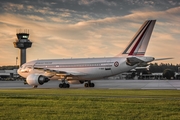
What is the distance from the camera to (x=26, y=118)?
11.9 metres

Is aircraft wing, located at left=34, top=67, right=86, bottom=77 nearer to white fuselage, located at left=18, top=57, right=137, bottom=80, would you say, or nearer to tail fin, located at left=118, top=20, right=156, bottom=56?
white fuselage, located at left=18, top=57, right=137, bottom=80

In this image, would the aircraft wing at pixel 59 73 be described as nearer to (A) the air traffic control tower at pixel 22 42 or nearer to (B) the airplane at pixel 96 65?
(B) the airplane at pixel 96 65

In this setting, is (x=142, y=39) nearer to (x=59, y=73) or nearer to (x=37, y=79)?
(x=59, y=73)

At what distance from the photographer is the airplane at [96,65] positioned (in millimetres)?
38531

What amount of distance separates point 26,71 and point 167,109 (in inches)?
1445

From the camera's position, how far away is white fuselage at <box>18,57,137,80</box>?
40.0m

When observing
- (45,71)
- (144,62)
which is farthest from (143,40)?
(45,71)

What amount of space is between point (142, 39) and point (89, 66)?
7.94 metres

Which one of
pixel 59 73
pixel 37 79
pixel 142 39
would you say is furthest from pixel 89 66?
pixel 142 39

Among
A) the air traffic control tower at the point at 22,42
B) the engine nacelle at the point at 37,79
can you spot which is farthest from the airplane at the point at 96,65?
the air traffic control tower at the point at 22,42

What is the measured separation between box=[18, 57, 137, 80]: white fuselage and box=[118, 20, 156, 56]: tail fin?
1731 millimetres

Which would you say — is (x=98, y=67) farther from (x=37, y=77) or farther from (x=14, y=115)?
(x=14, y=115)

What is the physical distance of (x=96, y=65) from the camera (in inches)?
1633

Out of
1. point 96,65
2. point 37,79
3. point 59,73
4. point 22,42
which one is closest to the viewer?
point 37,79
